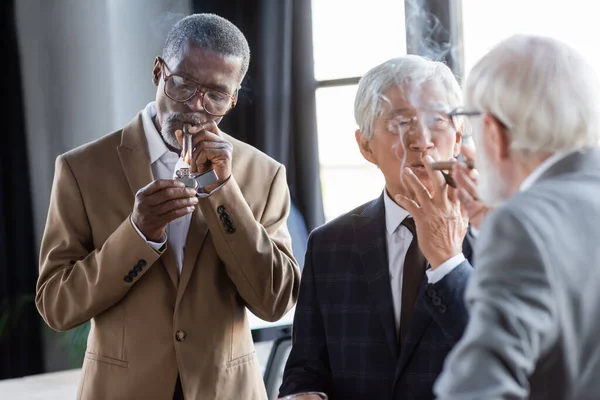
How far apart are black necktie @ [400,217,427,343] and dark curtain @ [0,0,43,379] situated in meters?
2.40

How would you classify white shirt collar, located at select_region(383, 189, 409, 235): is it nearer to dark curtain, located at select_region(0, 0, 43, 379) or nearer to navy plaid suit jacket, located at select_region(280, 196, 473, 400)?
navy plaid suit jacket, located at select_region(280, 196, 473, 400)

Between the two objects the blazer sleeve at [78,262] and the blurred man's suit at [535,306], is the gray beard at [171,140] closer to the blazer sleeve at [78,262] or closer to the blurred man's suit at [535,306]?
the blazer sleeve at [78,262]

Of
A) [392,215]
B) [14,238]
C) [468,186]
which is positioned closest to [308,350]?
[392,215]

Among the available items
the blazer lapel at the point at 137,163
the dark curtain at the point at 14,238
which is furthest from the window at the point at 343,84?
the blazer lapel at the point at 137,163

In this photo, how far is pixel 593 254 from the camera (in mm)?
992

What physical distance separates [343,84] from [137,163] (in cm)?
208

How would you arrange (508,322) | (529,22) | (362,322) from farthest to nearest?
(529,22) → (362,322) → (508,322)

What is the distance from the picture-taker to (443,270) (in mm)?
1576

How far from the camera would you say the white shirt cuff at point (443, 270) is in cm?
157

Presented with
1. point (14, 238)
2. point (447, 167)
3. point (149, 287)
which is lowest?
point (14, 238)

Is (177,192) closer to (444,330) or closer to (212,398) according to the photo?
(212,398)

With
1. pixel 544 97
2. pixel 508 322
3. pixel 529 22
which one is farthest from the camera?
pixel 529 22

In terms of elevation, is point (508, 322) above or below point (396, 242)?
above

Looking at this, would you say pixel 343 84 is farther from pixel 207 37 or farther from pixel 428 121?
pixel 428 121
